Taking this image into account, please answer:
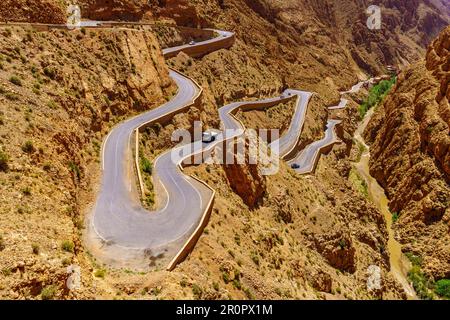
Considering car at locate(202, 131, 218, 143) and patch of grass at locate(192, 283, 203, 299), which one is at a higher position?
patch of grass at locate(192, 283, 203, 299)

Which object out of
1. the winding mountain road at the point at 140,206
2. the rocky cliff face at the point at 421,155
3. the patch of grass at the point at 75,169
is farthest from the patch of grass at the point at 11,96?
the rocky cliff face at the point at 421,155

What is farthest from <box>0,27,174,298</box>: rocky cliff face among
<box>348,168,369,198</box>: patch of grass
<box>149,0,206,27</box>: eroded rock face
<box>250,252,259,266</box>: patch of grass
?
<box>348,168,369,198</box>: patch of grass

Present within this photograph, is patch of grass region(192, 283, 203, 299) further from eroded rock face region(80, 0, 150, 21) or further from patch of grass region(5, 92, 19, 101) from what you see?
eroded rock face region(80, 0, 150, 21)

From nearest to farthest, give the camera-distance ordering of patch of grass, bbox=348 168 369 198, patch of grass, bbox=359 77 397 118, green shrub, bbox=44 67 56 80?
green shrub, bbox=44 67 56 80, patch of grass, bbox=348 168 369 198, patch of grass, bbox=359 77 397 118

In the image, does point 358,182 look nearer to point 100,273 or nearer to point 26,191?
point 100,273

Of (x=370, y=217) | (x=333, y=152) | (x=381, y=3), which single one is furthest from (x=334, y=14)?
(x=370, y=217)

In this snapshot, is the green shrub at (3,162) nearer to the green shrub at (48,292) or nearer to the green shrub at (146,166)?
the green shrub at (48,292)
